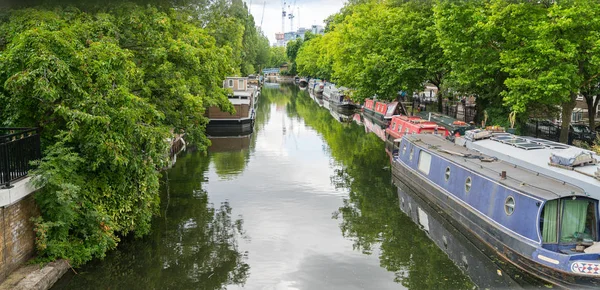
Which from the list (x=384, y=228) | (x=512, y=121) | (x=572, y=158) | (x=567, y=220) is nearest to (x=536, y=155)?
(x=572, y=158)

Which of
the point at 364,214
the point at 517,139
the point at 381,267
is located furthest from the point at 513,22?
the point at 381,267

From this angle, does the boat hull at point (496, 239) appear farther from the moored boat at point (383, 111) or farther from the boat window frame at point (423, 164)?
the moored boat at point (383, 111)

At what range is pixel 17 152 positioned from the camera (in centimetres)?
1074

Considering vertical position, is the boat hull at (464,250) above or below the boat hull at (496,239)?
below

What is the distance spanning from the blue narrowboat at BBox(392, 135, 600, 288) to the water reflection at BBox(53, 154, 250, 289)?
6561 mm

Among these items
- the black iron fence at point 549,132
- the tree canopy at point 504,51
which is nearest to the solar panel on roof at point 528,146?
the tree canopy at point 504,51

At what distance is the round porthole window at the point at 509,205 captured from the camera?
1292 cm

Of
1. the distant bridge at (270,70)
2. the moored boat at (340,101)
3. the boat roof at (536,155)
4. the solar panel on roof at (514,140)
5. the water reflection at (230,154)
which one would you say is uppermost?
the distant bridge at (270,70)

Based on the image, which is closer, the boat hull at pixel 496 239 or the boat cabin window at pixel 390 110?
the boat hull at pixel 496 239

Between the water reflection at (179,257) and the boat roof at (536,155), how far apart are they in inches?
343

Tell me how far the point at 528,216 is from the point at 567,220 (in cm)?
81

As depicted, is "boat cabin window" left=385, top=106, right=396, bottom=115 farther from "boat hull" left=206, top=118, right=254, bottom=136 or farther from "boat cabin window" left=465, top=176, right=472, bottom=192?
"boat cabin window" left=465, top=176, right=472, bottom=192

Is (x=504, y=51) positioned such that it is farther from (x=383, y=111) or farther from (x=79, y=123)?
(x=383, y=111)

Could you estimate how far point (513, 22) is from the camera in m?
22.3
